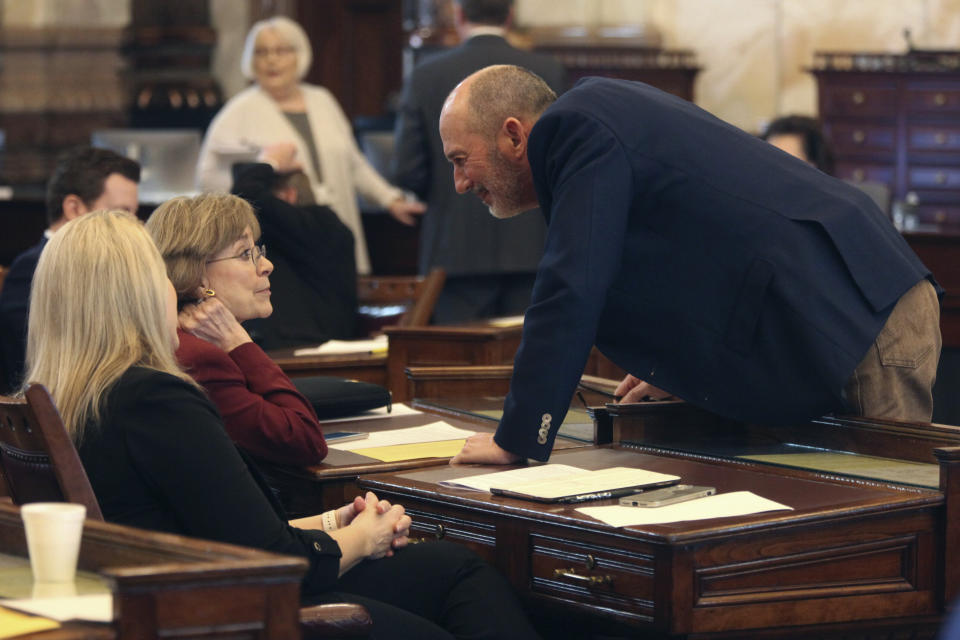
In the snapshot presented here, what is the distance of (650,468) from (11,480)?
42.2 inches

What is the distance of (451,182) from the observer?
5.62m

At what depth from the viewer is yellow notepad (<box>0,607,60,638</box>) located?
5.21ft

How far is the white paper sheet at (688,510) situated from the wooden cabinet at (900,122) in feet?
26.4

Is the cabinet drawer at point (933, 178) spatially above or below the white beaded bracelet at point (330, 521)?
above

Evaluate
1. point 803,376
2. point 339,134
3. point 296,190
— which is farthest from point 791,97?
point 803,376

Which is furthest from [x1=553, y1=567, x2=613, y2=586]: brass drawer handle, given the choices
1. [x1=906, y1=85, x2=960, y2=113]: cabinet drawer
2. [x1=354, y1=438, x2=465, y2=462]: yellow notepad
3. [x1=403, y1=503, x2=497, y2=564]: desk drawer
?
[x1=906, y1=85, x2=960, y2=113]: cabinet drawer

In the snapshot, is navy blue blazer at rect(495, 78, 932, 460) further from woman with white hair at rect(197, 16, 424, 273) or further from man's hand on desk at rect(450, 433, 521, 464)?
woman with white hair at rect(197, 16, 424, 273)

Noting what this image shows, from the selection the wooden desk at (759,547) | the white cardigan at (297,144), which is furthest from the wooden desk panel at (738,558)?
the white cardigan at (297,144)

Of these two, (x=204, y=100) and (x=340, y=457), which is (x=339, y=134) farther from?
(x=204, y=100)

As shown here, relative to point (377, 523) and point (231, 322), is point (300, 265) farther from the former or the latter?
point (377, 523)

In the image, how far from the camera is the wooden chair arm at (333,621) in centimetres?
192

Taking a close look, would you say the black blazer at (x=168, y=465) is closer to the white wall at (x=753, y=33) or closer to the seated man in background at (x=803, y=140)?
the seated man in background at (x=803, y=140)

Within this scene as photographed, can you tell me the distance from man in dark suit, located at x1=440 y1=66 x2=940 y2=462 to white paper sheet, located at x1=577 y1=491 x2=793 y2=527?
1.16ft

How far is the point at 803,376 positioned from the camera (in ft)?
8.82
